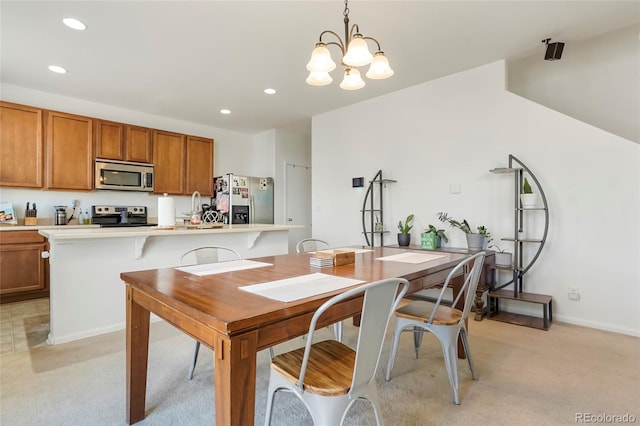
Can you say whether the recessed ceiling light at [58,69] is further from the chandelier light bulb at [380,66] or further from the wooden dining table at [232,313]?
the chandelier light bulb at [380,66]

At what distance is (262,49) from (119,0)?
1135 mm

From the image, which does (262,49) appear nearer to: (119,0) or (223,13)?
(223,13)

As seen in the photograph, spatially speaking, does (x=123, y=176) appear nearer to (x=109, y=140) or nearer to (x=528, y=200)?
(x=109, y=140)

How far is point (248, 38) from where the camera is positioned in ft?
8.98

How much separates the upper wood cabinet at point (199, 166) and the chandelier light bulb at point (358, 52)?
4.13 meters

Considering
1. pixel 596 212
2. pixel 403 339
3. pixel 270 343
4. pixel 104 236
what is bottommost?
pixel 403 339

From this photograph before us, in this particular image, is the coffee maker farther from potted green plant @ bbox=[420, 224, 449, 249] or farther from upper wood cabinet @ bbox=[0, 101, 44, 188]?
potted green plant @ bbox=[420, 224, 449, 249]

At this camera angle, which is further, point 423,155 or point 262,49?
point 423,155

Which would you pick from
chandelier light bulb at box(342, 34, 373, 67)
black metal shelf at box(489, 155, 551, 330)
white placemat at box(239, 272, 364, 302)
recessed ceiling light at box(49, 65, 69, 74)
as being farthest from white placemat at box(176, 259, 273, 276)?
recessed ceiling light at box(49, 65, 69, 74)

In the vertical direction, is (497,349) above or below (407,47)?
below

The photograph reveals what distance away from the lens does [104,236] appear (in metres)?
2.47

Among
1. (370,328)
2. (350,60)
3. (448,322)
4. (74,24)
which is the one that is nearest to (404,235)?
(448,322)

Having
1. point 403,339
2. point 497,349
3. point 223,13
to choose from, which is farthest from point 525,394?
point 223,13

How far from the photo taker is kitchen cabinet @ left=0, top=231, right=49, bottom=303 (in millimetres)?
3510
